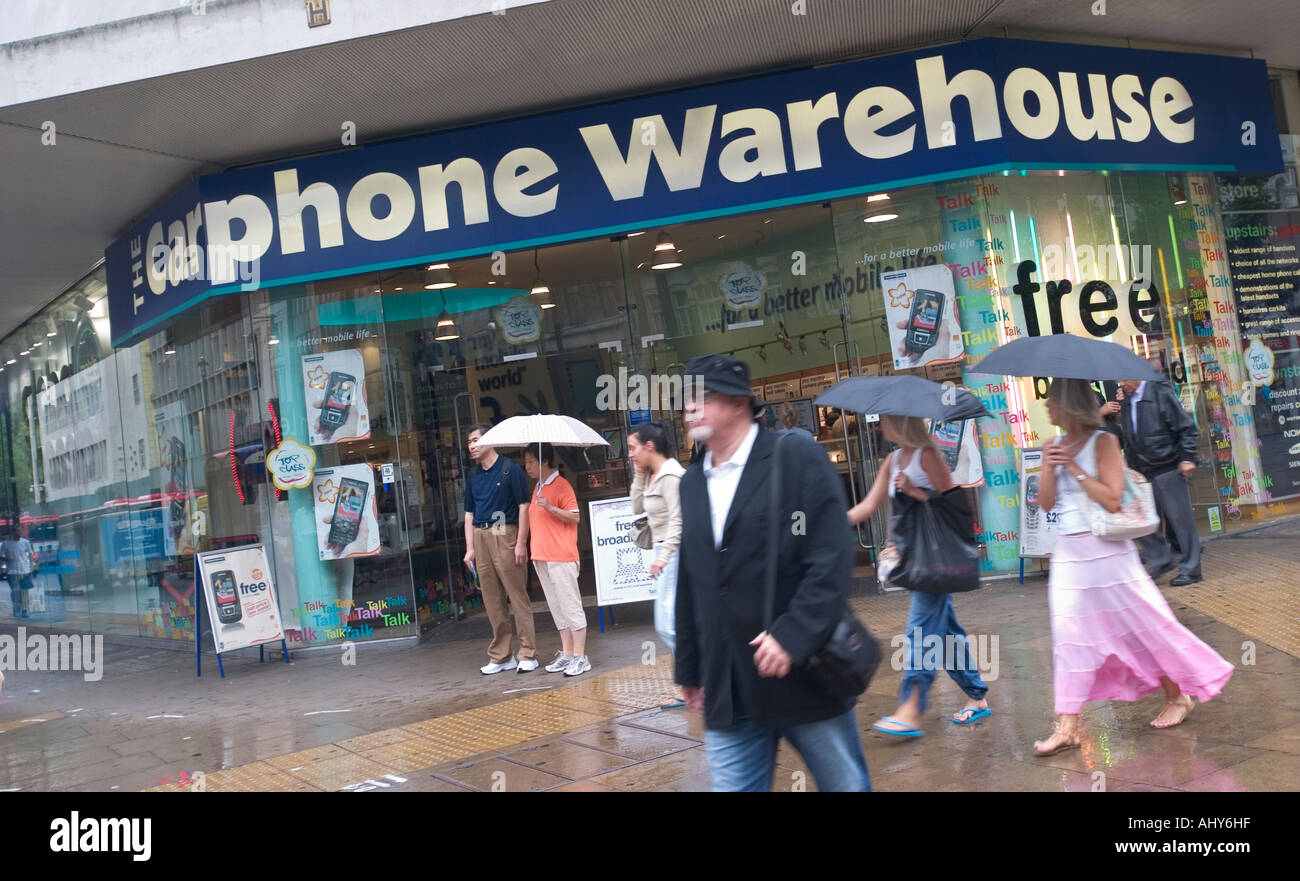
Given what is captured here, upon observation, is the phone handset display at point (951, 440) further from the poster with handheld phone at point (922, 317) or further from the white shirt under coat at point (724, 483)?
the white shirt under coat at point (724, 483)

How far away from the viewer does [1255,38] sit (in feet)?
38.4

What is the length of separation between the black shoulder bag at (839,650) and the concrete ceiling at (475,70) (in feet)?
21.4

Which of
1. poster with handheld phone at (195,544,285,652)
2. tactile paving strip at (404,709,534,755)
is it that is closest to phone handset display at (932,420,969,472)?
tactile paving strip at (404,709,534,755)

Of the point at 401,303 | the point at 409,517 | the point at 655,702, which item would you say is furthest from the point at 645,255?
the point at 655,702

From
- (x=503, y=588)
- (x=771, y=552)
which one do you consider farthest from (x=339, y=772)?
(x=771, y=552)

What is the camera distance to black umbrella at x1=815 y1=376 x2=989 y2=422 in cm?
533

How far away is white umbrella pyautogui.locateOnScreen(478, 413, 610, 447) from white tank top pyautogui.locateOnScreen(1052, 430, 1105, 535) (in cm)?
410

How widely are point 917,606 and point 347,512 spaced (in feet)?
23.0

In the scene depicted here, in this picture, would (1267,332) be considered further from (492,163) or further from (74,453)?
(74,453)

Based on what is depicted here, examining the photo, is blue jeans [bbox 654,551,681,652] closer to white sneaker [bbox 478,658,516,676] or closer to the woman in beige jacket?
the woman in beige jacket

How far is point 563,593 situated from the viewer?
8289mm

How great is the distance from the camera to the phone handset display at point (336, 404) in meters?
11.0

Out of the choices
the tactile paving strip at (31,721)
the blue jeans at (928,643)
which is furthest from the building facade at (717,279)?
the blue jeans at (928,643)

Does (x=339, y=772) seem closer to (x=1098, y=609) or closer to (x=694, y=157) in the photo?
(x=1098, y=609)
